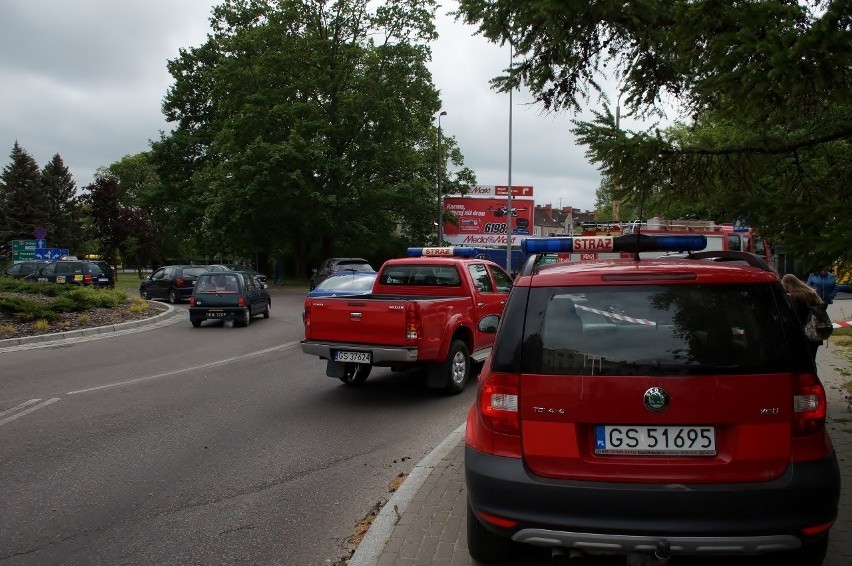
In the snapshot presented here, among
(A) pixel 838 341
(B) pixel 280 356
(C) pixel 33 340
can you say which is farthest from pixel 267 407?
(A) pixel 838 341

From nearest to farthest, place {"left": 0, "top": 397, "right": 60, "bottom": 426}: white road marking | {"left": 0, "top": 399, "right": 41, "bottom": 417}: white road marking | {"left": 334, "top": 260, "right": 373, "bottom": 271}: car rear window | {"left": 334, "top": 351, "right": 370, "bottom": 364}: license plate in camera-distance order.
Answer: {"left": 0, "top": 397, "right": 60, "bottom": 426}: white road marking → {"left": 0, "top": 399, "right": 41, "bottom": 417}: white road marking → {"left": 334, "top": 351, "right": 370, "bottom": 364}: license plate → {"left": 334, "top": 260, "right": 373, "bottom": 271}: car rear window

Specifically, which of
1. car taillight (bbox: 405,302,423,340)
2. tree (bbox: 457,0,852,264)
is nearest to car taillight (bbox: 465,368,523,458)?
tree (bbox: 457,0,852,264)

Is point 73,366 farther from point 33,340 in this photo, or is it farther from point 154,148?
point 154,148

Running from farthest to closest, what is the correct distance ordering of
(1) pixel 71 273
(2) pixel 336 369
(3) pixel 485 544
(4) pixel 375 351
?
(1) pixel 71 273 → (2) pixel 336 369 → (4) pixel 375 351 → (3) pixel 485 544

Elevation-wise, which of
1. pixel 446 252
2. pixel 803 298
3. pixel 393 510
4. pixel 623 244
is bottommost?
pixel 393 510

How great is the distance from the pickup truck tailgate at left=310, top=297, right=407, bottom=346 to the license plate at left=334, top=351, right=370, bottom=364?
0.16 m

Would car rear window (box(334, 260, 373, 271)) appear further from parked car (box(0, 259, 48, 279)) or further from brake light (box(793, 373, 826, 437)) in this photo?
brake light (box(793, 373, 826, 437))

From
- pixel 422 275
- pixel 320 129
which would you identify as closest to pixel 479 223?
pixel 320 129

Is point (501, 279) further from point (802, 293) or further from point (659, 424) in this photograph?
point (659, 424)

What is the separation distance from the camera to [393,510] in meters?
4.57

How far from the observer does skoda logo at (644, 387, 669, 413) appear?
318 centimetres

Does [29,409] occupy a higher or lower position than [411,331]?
lower

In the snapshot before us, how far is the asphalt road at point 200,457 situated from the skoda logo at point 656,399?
206 centimetres

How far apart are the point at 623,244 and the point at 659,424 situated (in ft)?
4.88
